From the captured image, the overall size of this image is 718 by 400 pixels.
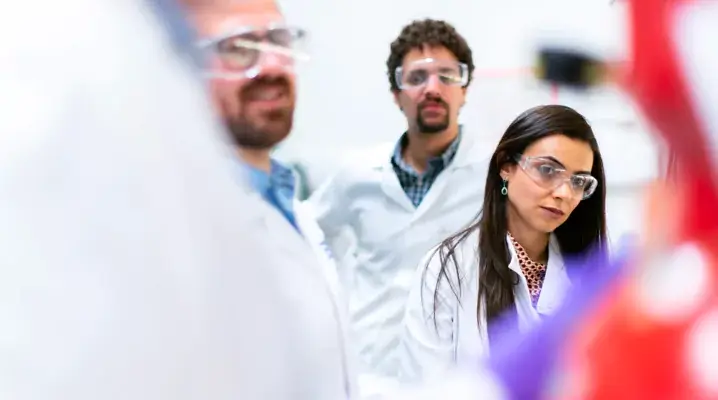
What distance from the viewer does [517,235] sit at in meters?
0.69

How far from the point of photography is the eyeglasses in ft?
2.13

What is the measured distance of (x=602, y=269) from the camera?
10.7 inches

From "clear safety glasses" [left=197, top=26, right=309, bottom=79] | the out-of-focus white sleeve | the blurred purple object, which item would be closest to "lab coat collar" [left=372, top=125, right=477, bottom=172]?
the out-of-focus white sleeve

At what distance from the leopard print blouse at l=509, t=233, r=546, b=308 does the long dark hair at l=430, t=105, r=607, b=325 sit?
0.01 meters

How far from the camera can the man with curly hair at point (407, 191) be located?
753mm

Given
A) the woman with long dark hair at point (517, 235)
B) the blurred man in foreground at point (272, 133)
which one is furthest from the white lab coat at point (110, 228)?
the woman with long dark hair at point (517, 235)

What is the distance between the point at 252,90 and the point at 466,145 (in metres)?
0.37

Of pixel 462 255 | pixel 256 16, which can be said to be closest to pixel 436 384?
pixel 256 16

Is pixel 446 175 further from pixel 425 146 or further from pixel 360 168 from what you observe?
pixel 360 168

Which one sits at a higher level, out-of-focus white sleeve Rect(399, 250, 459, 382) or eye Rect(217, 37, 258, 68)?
eye Rect(217, 37, 258, 68)

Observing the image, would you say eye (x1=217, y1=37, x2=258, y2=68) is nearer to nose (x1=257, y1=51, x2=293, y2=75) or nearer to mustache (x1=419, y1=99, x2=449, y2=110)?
nose (x1=257, y1=51, x2=293, y2=75)

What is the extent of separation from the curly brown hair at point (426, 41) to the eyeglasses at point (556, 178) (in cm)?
15

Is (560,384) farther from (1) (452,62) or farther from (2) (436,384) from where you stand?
(1) (452,62)

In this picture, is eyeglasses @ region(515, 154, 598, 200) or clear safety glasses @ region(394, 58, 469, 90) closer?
eyeglasses @ region(515, 154, 598, 200)
